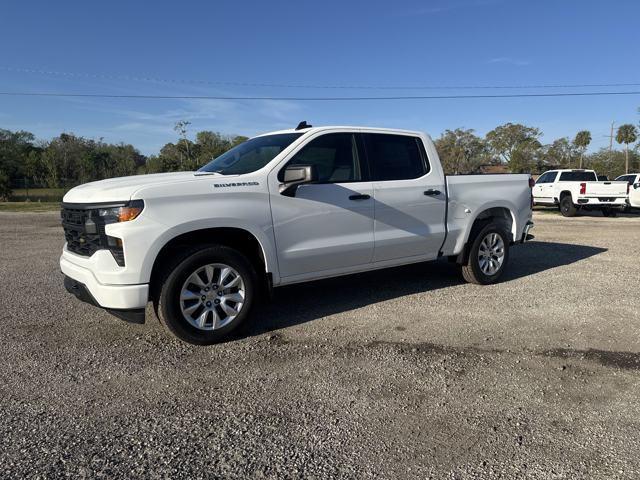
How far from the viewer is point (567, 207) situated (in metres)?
18.8

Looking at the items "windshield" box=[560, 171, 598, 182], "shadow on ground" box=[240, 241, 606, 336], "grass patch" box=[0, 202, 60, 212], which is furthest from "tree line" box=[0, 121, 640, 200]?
"shadow on ground" box=[240, 241, 606, 336]

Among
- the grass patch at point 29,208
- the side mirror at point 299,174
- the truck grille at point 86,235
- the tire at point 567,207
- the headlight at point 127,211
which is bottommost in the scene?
the tire at point 567,207

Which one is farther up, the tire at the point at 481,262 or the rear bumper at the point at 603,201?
the tire at the point at 481,262

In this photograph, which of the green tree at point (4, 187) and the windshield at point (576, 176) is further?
the green tree at point (4, 187)

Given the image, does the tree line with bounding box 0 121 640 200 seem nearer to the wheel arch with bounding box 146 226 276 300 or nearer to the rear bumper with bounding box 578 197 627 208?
the rear bumper with bounding box 578 197 627 208

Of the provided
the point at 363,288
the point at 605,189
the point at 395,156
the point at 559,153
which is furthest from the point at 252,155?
the point at 559,153

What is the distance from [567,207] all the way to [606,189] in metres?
1.49

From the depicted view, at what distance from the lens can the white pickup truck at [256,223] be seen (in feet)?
13.1

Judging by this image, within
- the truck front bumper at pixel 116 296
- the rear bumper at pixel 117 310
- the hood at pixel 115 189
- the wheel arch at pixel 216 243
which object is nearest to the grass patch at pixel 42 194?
the hood at pixel 115 189

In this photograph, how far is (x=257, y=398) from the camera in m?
3.34

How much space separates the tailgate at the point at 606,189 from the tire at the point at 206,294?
56.2ft

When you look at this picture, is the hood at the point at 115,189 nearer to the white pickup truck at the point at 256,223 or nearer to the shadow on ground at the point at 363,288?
the white pickup truck at the point at 256,223

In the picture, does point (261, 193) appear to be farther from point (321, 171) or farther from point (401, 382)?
point (401, 382)

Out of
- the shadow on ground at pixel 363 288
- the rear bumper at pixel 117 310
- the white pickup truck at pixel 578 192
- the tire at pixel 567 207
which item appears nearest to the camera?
the rear bumper at pixel 117 310
